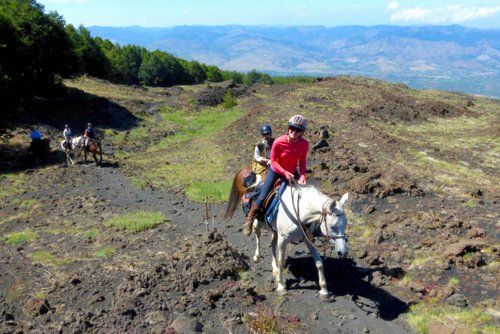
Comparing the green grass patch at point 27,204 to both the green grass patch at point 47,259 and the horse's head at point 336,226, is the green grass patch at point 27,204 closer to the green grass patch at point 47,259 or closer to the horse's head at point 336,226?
the green grass patch at point 47,259

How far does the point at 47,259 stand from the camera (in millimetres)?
13023

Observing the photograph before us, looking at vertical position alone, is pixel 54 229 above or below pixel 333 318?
below

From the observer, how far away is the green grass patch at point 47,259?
41.8 ft

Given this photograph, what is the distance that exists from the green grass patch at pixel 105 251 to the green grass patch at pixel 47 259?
0.88m

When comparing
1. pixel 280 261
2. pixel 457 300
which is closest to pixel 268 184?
pixel 280 261

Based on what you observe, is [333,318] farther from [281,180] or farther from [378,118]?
[378,118]

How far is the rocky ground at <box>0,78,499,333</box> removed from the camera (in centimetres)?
909

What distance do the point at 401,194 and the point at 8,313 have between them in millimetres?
13440

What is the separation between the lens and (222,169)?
23969 mm

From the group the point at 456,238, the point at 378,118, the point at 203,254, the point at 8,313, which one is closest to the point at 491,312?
the point at 456,238

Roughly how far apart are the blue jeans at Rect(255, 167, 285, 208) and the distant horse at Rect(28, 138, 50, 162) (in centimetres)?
2046

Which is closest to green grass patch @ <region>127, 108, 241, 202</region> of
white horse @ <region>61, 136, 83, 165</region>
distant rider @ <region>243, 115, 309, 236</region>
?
white horse @ <region>61, 136, 83, 165</region>

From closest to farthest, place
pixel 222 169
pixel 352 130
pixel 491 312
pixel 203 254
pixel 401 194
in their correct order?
1. pixel 491 312
2. pixel 203 254
3. pixel 401 194
4. pixel 222 169
5. pixel 352 130

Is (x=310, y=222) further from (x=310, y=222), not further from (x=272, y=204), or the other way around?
(x=272, y=204)
